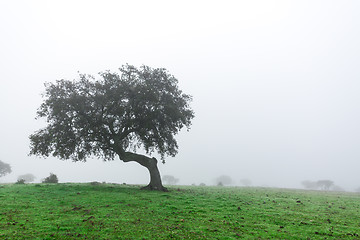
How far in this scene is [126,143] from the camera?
37.4m

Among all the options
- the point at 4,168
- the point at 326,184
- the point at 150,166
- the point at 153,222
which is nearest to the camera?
the point at 153,222

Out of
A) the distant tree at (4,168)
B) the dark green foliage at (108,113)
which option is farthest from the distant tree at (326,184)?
Answer: the distant tree at (4,168)

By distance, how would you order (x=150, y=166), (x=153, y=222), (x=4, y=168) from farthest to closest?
(x=4, y=168), (x=150, y=166), (x=153, y=222)

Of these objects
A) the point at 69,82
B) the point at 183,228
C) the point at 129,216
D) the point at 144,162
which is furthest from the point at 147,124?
the point at 183,228

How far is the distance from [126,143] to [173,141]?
28.9 ft

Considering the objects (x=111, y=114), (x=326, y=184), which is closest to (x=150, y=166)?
(x=111, y=114)

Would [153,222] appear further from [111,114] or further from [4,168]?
[4,168]

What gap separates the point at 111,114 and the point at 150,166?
9874mm

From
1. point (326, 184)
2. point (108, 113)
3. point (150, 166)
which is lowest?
point (326, 184)

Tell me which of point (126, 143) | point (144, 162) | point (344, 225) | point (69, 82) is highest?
point (69, 82)

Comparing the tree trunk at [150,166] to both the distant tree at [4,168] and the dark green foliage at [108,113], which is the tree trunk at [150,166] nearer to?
the dark green foliage at [108,113]

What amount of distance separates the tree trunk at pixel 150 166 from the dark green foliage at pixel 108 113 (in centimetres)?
140

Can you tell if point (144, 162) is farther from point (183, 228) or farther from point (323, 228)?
point (323, 228)

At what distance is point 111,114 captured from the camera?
103 ft
